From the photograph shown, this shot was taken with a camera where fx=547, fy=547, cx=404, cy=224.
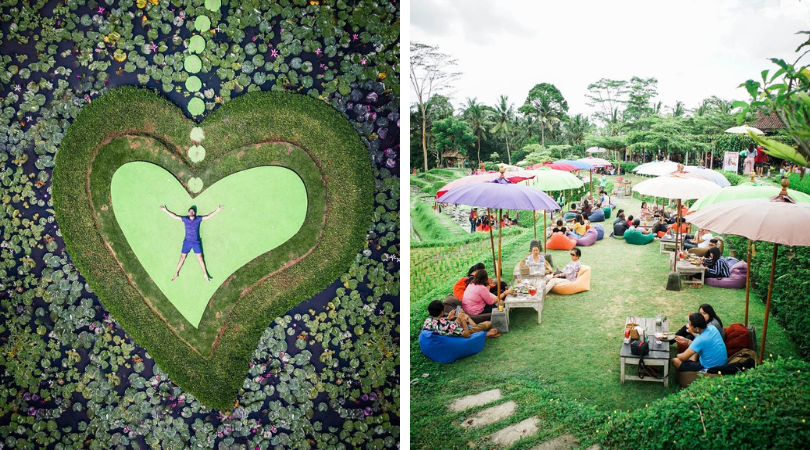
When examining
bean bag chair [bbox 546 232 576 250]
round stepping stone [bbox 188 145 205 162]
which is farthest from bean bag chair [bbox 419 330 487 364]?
round stepping stone [bbox 188 145 205 162]

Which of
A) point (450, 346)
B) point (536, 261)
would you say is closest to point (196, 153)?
point (450, 346)

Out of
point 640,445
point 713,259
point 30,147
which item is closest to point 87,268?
point 30,147

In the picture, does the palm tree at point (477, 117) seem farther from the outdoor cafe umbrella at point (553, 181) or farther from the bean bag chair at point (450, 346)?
the bean bag chair at point (450, 346)

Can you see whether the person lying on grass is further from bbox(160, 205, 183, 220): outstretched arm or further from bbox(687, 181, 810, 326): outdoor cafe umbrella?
bbox(160, 205, 183, 220): outstretched arm

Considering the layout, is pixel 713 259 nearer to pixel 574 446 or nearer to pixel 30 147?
pixel 574 446

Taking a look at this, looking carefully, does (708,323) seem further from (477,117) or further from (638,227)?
(477,117)

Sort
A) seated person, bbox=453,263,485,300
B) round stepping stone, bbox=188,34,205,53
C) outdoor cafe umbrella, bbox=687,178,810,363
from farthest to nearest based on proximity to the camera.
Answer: seated person, bbox=453,263,485,300
round stepping stone, bbox=188,34,205,53
outdoor cafe umbrella, bbox=687,178,810,363
